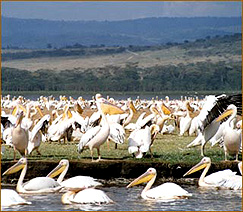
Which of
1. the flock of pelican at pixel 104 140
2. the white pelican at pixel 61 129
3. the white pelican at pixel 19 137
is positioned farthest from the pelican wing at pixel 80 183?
the white pelican at pixel 61 129

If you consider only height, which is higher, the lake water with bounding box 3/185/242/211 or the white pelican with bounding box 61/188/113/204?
the white pelican with bounding box 61/188/113/204

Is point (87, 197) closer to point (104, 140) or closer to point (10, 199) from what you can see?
point (10, 199)

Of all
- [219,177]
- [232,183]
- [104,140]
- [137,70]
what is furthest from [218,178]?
[137,70]

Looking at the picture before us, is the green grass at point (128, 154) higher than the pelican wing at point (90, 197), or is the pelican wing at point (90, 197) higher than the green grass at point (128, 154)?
the green grass at point (128, 154)

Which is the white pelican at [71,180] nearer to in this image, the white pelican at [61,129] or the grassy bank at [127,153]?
the grassy bank at [127,153]

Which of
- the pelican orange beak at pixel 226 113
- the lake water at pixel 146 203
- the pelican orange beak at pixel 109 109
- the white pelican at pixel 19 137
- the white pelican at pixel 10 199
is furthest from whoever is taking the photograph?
the pelican orange beak at pixel 109 109

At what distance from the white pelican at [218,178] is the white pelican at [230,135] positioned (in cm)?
86

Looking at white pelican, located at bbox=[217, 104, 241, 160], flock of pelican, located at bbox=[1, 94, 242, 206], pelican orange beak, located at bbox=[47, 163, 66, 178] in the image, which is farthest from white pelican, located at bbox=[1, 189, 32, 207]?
white pelican, located at bbox=[217, 104, 241, 160]

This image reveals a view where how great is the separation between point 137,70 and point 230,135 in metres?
65.0

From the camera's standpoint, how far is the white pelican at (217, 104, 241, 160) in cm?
981

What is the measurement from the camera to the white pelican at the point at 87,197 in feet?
24.7

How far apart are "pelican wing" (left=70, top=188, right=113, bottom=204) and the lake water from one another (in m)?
0.06

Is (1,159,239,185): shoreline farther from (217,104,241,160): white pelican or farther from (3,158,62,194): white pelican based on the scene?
(3,158,62,194): white pelican

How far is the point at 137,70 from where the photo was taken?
74750 mm
